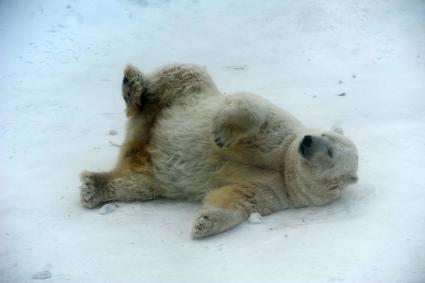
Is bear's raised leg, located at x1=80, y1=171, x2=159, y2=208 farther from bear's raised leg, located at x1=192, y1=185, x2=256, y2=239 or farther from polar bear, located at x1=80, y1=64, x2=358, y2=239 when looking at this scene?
bear's raised leg, located at x1=192, y1=185, x2=256, y2=239

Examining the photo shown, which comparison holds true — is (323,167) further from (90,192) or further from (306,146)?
Result: (90,192)

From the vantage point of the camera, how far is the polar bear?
4.07 meters

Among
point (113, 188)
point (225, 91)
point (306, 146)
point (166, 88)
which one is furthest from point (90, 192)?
point (225, 91)

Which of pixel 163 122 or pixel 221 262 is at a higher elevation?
pixel 163 122

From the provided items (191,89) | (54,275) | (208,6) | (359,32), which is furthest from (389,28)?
(54,275)

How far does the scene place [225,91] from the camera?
744 cm

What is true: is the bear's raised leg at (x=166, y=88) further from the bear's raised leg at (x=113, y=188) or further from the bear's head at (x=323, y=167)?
the bear's head at (x=323, y=167)

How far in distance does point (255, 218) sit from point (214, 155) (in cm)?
61

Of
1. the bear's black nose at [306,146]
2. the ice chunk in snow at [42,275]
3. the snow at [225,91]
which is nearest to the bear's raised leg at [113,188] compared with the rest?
the snow at [225,91]

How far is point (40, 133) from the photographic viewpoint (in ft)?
19.6

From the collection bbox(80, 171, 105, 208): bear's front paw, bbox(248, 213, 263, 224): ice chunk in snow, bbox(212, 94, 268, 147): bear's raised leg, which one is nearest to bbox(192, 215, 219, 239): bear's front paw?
bbox(248, 213, 263, 224): ice chunk in snow

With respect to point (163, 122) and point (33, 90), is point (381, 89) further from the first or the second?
point (33, 90)

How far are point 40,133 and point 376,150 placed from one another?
3338 mm

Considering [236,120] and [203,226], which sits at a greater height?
[236,120]
